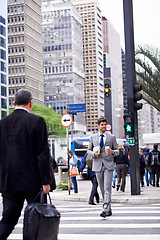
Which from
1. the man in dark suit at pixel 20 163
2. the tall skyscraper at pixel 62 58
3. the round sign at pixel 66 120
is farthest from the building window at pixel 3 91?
the man in dark suit at pixel 20 163

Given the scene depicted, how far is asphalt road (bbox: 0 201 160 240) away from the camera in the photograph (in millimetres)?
7448

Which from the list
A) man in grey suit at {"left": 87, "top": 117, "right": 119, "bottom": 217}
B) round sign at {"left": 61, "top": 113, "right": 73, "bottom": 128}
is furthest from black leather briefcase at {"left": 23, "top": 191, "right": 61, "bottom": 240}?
round sign at {"left": 61, "top": 113, "right": 73, "bottom": 128}

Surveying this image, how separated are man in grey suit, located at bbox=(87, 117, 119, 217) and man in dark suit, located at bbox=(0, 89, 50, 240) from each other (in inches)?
185

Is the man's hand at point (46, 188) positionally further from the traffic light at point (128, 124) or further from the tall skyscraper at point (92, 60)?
the tall skyscraper at point (92, 60)

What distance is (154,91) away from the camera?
2030cm

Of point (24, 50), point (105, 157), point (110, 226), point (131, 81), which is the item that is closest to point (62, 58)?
point (24, 50)

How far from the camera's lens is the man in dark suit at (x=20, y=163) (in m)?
5.03

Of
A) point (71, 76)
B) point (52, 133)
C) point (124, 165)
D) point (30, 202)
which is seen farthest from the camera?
point (71, 76)

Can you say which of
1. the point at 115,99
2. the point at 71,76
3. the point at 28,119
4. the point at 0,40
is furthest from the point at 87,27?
the point at 28,119

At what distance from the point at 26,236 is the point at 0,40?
96022 millimetres

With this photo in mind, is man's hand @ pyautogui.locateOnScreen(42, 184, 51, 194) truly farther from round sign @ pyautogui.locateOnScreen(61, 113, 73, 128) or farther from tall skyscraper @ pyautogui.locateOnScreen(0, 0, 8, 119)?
tall skyscraper @ pyautogui.locateOnScreen(0, 0, 8, 119)

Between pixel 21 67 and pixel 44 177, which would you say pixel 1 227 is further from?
pixel 21 67

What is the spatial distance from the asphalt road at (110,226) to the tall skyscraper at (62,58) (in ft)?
403

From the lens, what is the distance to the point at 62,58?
140m
